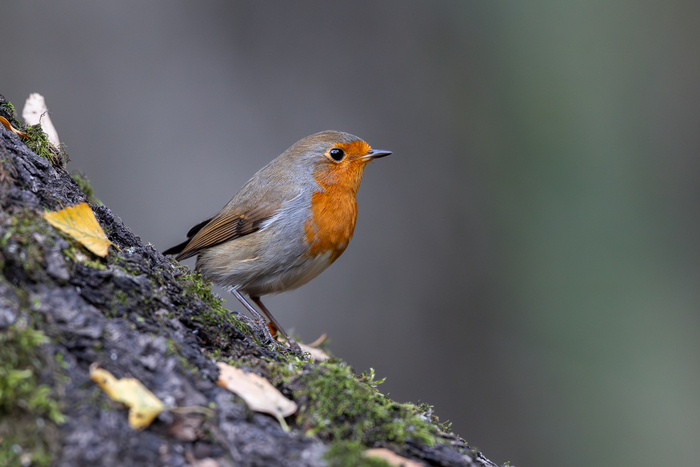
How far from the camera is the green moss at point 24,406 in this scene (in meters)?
1.21

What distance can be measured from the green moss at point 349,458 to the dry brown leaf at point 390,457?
0.05 m

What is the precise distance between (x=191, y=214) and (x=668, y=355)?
18.6 ft

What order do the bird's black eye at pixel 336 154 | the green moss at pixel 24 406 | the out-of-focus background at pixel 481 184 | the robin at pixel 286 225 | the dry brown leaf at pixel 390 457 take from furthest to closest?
the out-of-focus background at pixel 481 184 < the bird's black eye at pixel 336 154 < the robin at pixel 286 225 < the dry brown leaf at pixel 390 457 < the green moss at pixel 24 406

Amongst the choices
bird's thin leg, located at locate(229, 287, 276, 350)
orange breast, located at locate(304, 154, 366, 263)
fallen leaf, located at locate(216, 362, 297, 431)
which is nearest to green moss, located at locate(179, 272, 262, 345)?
fallen leaf, located at locate(216, 362, 297, 431)

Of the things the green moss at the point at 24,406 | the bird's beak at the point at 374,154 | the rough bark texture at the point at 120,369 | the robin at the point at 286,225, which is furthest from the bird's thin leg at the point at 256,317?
the green moss at the point at 24,406

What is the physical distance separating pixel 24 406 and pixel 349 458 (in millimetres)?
718

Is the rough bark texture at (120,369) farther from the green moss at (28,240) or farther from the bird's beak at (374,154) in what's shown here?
the bird's beak at (374,154)

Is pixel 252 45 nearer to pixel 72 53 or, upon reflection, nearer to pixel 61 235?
pixel 72 53

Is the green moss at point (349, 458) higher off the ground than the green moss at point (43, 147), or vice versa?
the green moss at point (43, 147)

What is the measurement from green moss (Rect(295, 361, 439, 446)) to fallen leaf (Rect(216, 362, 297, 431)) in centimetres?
6

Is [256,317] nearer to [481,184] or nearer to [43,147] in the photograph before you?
[43,147]

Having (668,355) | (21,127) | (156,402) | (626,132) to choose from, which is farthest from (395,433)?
(626,132)

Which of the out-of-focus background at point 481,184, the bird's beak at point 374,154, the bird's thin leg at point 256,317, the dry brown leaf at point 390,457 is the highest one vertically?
the out-of-focus background at point 481,184

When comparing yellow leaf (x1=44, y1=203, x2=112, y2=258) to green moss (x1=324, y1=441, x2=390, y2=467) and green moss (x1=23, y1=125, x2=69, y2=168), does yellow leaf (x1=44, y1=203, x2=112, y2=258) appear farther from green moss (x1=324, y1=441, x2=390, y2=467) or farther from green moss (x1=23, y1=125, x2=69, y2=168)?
green moss (x1=324, y1=441, x2=390, y2=467)
